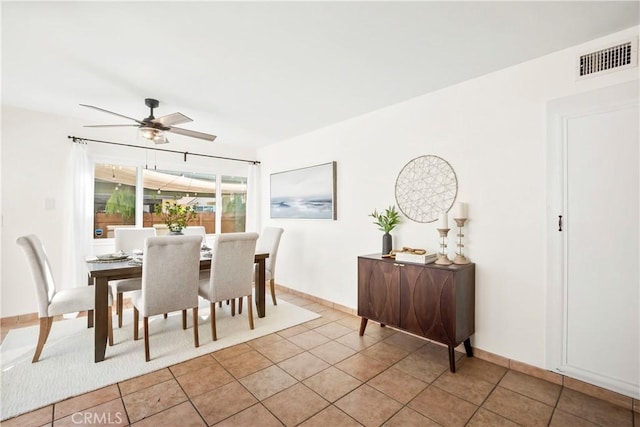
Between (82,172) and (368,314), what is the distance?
3.80 m

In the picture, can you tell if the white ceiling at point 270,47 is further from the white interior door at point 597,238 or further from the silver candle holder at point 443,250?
the silver candle holder at point 443,250

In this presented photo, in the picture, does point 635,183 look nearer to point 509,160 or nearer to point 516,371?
point 509,160

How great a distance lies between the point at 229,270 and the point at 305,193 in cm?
177

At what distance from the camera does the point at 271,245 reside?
3920 millimetres

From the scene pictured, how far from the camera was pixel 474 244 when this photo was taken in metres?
2.55

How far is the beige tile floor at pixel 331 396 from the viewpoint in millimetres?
1740

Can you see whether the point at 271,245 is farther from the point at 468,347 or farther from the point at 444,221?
the point at 468,347

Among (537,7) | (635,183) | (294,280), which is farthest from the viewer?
(294,280)

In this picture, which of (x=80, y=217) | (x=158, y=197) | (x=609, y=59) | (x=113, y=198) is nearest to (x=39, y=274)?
(x=80, y=217)

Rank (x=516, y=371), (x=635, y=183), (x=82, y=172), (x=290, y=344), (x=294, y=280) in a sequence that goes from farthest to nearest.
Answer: (x=294, y=280), (x=82, y=172), (x=290, y=344), (x=516, y=371), (x=635, y=183)

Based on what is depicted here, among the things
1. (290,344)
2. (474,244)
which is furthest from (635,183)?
(290,344)

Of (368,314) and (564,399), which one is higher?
(368,314)

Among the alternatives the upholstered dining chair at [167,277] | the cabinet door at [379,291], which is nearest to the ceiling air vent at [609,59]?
the cabinet door at [379,291]

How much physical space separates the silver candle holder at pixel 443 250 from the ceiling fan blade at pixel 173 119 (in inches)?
98.2
